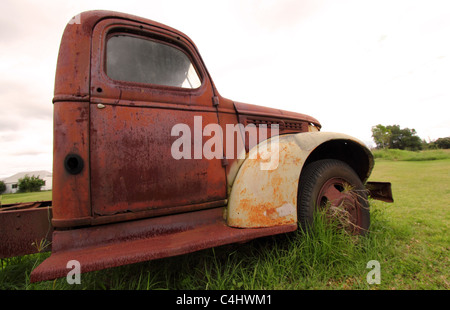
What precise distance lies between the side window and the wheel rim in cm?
154

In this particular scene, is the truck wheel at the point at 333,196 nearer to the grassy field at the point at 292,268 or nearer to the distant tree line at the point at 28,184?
the grassy field at the point at 292,268

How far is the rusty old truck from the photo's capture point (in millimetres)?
1319

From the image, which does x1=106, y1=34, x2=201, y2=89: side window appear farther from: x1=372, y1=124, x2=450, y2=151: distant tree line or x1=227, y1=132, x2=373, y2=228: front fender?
x1=372, y1=124, x2=450, y2=151: distant tree line

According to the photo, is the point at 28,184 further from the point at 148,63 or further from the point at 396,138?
the point at 396,138

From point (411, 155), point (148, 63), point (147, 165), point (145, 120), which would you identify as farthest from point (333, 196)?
point (411, 155)

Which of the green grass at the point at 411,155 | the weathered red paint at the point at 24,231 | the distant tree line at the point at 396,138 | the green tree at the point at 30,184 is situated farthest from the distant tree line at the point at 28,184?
the distant tree line at the point at 396,138

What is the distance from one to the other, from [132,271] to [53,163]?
1070mm

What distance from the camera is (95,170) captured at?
1356 millimetres

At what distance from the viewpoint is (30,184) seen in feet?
144

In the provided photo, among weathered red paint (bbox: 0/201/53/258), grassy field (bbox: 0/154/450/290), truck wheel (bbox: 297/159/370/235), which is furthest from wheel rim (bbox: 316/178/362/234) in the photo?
weathered red paint (bbox: 0/201/53/258)

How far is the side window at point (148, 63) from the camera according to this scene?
5.08 feet

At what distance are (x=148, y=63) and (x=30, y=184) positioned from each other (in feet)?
192

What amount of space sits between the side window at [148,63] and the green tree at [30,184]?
185ft
